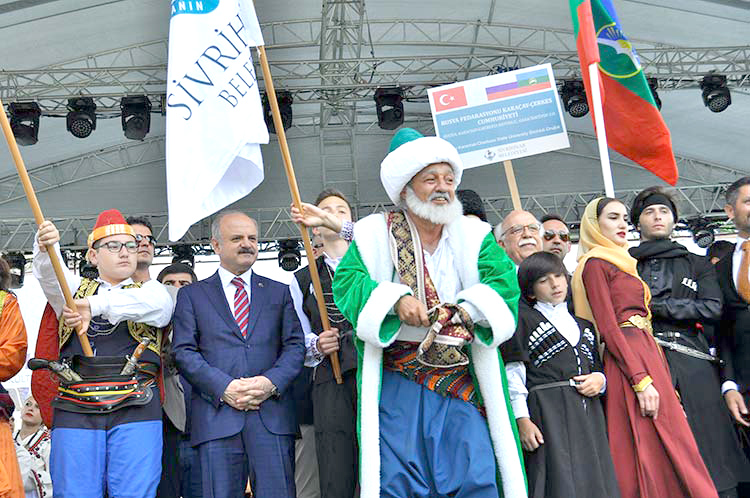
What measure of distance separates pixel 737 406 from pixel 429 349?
189 cm

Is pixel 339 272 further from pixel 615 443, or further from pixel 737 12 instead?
pixel 737 12

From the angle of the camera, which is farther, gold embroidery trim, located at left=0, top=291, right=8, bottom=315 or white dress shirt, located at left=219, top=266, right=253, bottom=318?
white dress shirt, located at left=219, top=266, right=253, bottom=318

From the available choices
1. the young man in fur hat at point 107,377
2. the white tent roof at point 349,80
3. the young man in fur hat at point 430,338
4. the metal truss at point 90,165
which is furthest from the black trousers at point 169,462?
the metal truss at point 90,165

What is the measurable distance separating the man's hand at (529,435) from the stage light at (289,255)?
10.8 m

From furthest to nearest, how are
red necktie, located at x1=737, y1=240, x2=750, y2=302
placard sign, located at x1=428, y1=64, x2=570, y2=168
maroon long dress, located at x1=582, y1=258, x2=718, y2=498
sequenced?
1. placard sign, located at x1=428, y1=64, x2=570, y2=168
2. red necktie, located at x1=737, y1=240, x2=750, y2=302
3. maroon long dress, located at x1=582, y1=258, x2=718, y2=498

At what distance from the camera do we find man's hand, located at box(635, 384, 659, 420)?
370cm

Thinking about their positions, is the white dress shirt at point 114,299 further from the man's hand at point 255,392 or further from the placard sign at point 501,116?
the placard sign at point 501,116

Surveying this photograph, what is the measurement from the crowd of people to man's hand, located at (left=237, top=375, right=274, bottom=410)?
0.5 inches

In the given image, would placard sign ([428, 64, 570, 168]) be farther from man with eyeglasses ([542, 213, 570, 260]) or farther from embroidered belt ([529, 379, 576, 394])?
embroidered belt ([529, 379, 576, 394])

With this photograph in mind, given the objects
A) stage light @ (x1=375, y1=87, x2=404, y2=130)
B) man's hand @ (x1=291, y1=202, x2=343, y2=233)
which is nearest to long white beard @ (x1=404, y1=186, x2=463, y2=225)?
man's hand @ (x1=291, y1=202, x2=343, y2=233)

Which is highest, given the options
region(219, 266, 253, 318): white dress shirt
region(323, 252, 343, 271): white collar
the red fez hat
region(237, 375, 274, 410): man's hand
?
the red fez hat

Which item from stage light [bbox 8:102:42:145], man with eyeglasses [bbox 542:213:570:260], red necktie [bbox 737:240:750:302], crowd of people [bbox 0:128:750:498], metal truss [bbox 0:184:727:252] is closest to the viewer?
crowd of people [bbox 0:128:750:498]

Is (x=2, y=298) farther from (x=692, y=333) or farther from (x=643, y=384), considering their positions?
(x=692, y=333)

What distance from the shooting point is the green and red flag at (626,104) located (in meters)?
5.41
